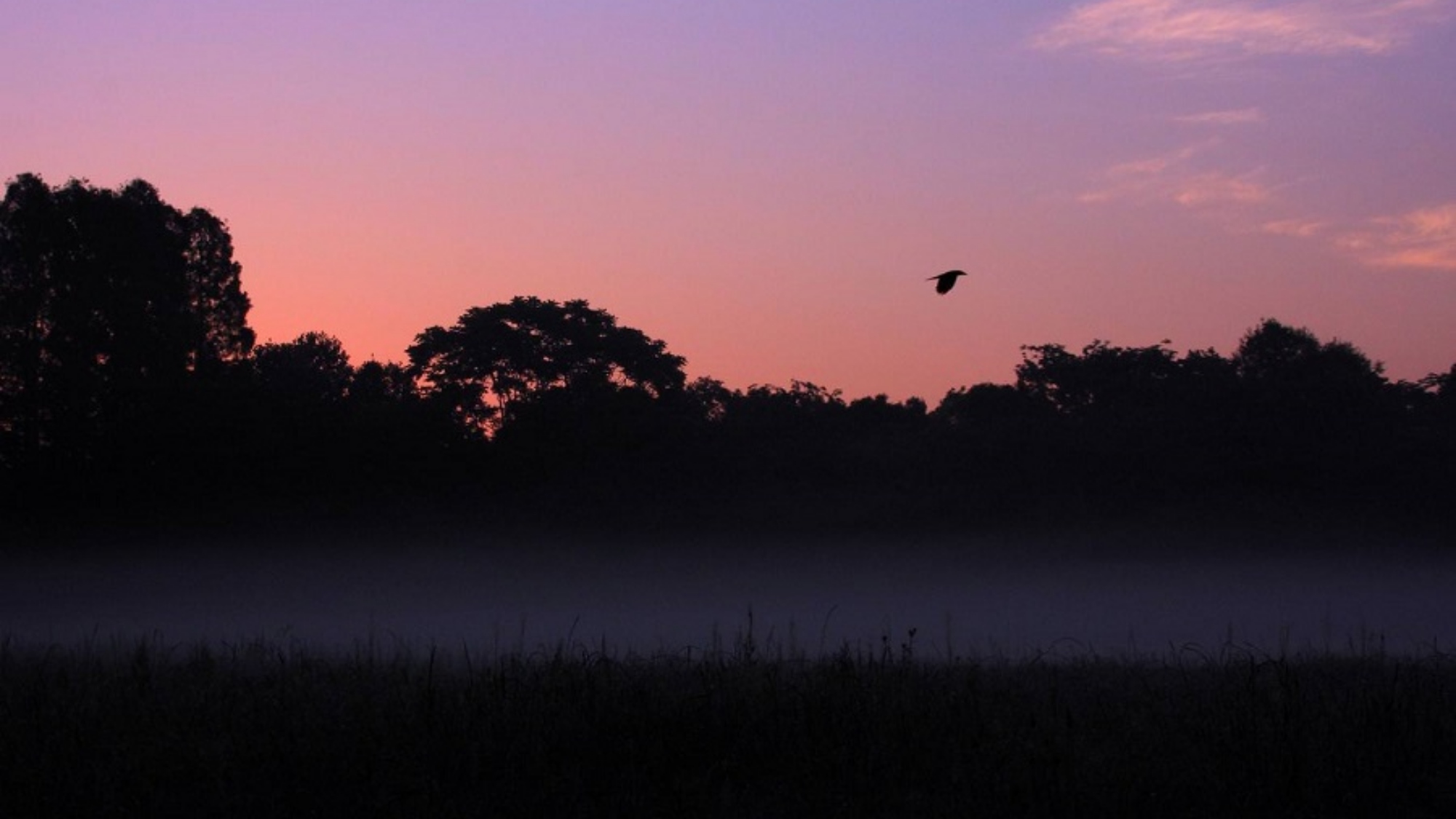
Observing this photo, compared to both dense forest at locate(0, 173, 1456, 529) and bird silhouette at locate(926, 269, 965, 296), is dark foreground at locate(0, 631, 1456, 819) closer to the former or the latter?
bird silhouette at locate(926, 269, 965, 296)

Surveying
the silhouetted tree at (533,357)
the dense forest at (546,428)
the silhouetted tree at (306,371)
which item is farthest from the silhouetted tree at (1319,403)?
the silhouetted tree at (306,371)

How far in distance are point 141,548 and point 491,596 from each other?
1033cm

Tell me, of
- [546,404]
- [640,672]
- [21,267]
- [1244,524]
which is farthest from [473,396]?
[640,672]

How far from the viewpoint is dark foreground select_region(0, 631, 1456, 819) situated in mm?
9695

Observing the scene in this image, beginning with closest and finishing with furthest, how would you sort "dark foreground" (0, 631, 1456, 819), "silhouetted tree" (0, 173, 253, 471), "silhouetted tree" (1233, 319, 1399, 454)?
1. "dark foreground" (0, 631, 1456, 819)
2. "silhouetted tree" (0, 173, 253, 471)
3. "silhouetted tree" (1233, 319, 1399, 454)

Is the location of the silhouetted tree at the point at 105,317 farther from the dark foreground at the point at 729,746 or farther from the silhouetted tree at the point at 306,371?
Answer: the dark foreground at the point at 729,746

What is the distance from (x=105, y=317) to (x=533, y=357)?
1368 centimetres

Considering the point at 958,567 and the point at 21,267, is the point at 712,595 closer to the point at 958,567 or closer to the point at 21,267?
the point at 958,567

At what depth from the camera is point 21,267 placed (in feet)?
147

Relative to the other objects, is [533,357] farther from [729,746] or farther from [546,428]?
[729,746]

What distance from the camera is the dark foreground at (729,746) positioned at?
9695 millimetres

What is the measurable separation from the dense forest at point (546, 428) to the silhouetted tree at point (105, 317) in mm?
72

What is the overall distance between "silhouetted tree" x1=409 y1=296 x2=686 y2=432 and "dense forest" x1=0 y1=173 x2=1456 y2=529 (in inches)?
3.4

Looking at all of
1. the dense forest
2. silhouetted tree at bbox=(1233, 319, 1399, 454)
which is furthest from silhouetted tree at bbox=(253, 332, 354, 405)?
silhouetted tree at bbox=(1233, 319, 1399, 454)
